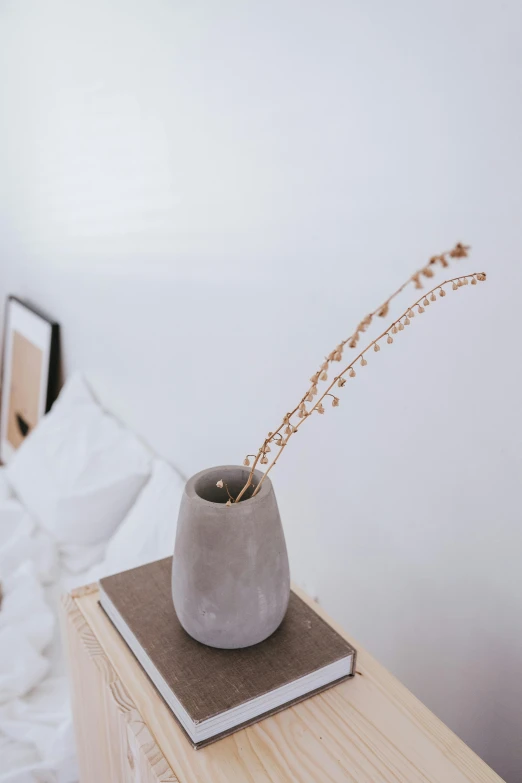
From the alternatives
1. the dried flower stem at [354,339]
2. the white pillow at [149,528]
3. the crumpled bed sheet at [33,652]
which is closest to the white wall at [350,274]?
the white pillow at [149,528]

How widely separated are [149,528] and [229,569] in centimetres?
82

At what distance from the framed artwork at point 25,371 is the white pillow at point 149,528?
2.74 feet

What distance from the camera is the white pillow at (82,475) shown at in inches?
68.2

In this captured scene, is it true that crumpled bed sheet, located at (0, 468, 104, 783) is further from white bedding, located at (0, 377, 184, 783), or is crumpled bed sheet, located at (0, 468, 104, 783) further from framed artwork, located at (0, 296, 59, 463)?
framed artwork, located at (0, 296, 59, 463)

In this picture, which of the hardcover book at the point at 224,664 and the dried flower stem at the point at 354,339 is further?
the hardcover book at the point at 224,664

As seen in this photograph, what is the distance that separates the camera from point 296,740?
2.46 feet

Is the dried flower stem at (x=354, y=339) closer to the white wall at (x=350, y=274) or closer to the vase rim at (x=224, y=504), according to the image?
the vase rim at (x=224, y=504)

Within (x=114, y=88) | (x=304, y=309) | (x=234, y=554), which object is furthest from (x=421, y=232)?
(x=114, y=88)

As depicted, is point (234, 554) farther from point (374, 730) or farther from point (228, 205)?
point (228, 205)

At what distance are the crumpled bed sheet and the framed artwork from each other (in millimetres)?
582

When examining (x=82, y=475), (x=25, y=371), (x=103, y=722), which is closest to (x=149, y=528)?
(x=82, y=475)

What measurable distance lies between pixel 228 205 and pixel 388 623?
0.79 metres

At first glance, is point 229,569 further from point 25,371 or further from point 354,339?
point 25,371

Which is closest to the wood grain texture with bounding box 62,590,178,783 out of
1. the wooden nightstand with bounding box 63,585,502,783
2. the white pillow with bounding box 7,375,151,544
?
the wooden nightstand with bounding box 63,585,502,783
